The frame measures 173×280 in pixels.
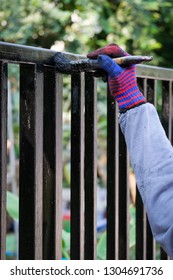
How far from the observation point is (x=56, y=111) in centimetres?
151

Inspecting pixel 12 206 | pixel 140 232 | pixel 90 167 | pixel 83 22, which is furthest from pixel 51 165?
pixel 83 22

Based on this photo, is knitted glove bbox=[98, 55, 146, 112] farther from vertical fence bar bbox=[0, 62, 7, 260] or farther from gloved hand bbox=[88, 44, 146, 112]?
vertical fence bar bbox=[0, 62, 7, 260]

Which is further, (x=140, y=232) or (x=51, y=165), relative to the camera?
(x=140, y=232)

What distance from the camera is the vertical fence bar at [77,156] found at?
160cm

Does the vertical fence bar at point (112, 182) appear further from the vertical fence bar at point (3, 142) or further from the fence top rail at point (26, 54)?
the vertical fence bar at point (3, 142)

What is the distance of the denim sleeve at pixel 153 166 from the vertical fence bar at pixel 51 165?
24 centimetres

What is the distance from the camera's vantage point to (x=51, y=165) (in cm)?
151

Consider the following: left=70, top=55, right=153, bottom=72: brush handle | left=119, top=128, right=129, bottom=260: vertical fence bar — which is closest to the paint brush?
left=70, top=55, right=153, bottom=72: brush handle

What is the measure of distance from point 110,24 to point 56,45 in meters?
0.56

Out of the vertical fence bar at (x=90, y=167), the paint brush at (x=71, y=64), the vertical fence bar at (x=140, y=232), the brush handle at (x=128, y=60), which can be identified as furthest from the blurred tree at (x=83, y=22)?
the brush handle at (x=128, y=60)

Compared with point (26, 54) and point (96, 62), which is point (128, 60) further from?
point (26, 54)

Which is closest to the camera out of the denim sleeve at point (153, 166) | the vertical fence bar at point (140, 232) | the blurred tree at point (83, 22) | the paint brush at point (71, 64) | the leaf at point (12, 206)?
the denim sleeve at point (153, 166)

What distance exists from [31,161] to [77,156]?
22 centimetres
